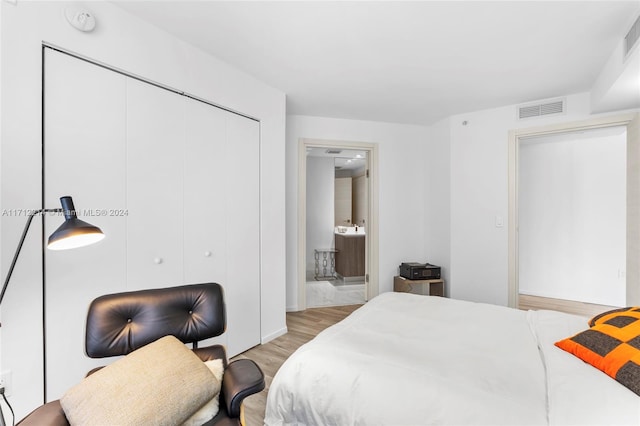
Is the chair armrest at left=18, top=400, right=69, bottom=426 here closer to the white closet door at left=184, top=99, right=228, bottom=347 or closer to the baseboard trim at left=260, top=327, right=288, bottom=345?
the white closet door at left=184, top=99, right=228, bottom=347

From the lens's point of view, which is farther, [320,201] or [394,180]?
[320,201]

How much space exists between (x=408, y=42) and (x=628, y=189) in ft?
8.69

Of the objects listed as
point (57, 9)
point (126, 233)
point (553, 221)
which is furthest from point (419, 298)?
point (553, 221)

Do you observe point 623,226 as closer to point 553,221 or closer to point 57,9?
point 553,221

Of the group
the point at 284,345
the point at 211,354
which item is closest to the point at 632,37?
the point at 211,354

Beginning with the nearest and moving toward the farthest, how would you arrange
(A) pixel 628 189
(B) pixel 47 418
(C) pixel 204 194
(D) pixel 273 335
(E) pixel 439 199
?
(B) pixel 47 418 → (C) pixel 204 194 → (A) pixel 628 189 → (D) pixel 273 335 → (E) pixel 439 199

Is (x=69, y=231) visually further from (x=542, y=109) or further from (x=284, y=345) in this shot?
(x=542, y=109)

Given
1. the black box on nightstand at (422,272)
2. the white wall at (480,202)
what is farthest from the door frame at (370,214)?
the white wall at (480,202)

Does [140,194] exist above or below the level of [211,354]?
above

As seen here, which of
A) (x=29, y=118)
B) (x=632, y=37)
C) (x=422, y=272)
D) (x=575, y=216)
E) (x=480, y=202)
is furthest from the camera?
(x=575, y=216)

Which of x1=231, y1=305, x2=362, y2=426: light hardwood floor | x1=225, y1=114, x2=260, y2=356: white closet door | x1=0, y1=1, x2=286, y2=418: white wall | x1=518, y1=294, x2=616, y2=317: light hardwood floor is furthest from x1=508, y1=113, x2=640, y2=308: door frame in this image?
x1=0, y1=1, x2=286, y2=418: white wall

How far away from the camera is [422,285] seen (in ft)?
13.7

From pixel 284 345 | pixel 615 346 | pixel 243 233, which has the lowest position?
pixel 284 345

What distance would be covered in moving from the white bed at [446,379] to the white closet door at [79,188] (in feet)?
3.86
